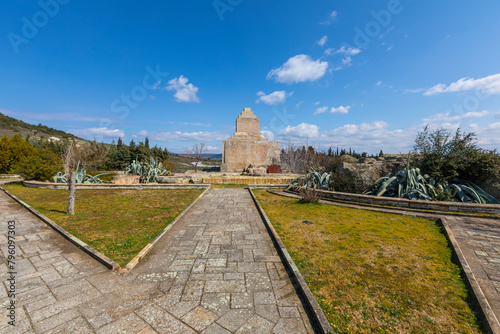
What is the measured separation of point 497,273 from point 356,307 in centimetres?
248

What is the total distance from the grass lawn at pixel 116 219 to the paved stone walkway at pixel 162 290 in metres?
0.37

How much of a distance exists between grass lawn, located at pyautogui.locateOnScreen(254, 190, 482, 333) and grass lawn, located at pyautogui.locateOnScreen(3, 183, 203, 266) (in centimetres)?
305

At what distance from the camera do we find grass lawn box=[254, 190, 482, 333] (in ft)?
6.91

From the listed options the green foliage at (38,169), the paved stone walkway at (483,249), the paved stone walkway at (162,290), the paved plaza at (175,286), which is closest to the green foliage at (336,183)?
the paved stone walkway at (483,249)

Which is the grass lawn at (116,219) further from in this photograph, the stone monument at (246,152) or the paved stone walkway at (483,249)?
the stone monument at (246,152)

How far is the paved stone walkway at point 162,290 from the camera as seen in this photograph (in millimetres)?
2045

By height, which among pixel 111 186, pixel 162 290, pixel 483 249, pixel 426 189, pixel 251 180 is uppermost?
pixel 426 189

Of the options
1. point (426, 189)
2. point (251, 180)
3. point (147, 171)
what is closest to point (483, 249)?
point (426, 189)

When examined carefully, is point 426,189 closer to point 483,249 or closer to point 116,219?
point 483,249

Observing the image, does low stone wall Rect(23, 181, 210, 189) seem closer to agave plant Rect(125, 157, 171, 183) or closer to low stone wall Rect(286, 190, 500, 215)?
agave plant Rect(125, 157, 171, 183)

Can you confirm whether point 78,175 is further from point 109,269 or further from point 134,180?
point 109,269

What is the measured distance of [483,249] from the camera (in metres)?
3.59

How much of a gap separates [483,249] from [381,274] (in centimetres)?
245

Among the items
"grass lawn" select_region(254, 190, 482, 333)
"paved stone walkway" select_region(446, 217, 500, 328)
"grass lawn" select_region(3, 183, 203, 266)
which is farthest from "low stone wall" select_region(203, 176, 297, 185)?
"paved stone walkway" select_region(446, 217, 500, 328)
